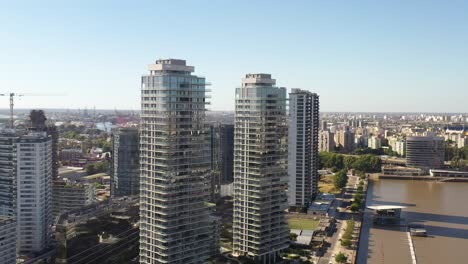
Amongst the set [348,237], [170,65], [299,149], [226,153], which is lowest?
[348,237]

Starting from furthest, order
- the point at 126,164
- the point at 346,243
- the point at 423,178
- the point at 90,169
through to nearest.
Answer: the point at 423,178
the point at 90,169
the point at 126,164
the point at 346,243

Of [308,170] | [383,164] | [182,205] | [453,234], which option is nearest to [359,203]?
[308,170]

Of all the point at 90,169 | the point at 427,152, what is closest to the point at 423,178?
the point at 427,152

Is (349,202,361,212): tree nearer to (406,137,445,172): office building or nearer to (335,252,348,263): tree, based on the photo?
(335,252,348,263): tree

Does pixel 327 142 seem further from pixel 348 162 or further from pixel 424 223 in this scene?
pixel 424 223

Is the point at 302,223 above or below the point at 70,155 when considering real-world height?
below

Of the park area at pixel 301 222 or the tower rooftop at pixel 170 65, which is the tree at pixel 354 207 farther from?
the tower rooftop at pixel 170 65

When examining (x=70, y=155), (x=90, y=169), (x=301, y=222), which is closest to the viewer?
(x=301, y=222)

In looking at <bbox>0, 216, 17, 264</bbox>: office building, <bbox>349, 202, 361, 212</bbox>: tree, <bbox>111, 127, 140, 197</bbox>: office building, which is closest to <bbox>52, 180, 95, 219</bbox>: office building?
<bbox>111, 127, 140, 197</bbox>: office building
